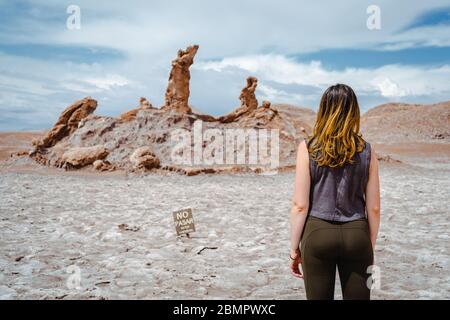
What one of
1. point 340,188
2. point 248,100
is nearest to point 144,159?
point 248,100

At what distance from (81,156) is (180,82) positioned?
9.14 m

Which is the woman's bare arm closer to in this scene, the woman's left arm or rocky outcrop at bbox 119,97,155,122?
the woman's left arm

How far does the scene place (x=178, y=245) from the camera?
834 cm

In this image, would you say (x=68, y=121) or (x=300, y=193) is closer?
(x=300, y=193)

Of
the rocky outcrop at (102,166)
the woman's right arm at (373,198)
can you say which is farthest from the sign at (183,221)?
the rocky outcrop at (102,166)

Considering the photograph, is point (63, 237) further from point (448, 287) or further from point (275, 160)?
point (275, 160)

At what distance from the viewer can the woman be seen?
331cm

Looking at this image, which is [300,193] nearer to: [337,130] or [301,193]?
[301,193]

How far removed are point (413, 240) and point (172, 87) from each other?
924 inches

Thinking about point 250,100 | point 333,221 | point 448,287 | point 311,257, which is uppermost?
point 250,100

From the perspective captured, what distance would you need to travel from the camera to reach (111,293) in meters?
5.82

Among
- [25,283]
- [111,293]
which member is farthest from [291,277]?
[25,283]

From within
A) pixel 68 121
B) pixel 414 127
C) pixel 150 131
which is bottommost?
pixel 150 131

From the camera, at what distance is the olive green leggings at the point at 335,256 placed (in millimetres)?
3312
